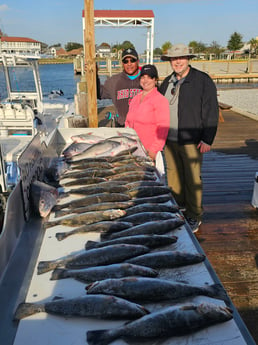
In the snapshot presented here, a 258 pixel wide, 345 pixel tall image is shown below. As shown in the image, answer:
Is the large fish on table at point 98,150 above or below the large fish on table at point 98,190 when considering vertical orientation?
above

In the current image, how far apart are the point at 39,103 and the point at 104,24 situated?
6502mm

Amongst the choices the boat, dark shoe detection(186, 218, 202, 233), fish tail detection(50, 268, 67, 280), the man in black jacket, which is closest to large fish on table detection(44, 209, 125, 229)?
fish tail detection(50, 268, 67, 280)

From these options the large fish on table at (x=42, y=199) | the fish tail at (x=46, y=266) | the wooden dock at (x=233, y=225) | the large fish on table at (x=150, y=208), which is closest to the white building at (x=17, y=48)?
the wooden dock at (x=233, y=225)

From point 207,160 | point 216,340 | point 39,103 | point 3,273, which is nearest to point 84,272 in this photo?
point 3,273

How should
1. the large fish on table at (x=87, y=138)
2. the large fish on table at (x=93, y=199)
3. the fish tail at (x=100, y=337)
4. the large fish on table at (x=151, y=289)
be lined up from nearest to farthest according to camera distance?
1. the fish tail at (x=100, y=337)
2. the large fish on table at (x=151, y=289)
3. the large fish on table at (x=93, y=199)
4. the large fish on table at (x=87, y=138)

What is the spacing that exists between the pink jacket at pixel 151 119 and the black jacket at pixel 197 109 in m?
0.20

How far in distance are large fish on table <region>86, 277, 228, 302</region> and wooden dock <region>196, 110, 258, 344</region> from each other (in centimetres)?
116

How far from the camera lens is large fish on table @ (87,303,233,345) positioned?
1.44 meters

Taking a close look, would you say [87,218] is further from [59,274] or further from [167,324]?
[167,324]

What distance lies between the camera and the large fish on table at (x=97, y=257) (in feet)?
6.48

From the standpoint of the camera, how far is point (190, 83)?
349cm

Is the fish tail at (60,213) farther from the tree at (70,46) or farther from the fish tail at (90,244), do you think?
the tree at (70,46)

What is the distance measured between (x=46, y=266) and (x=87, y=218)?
Answer: 65cm

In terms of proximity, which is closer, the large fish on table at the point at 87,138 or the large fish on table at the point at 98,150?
the large fish on table at the point at 98,150
